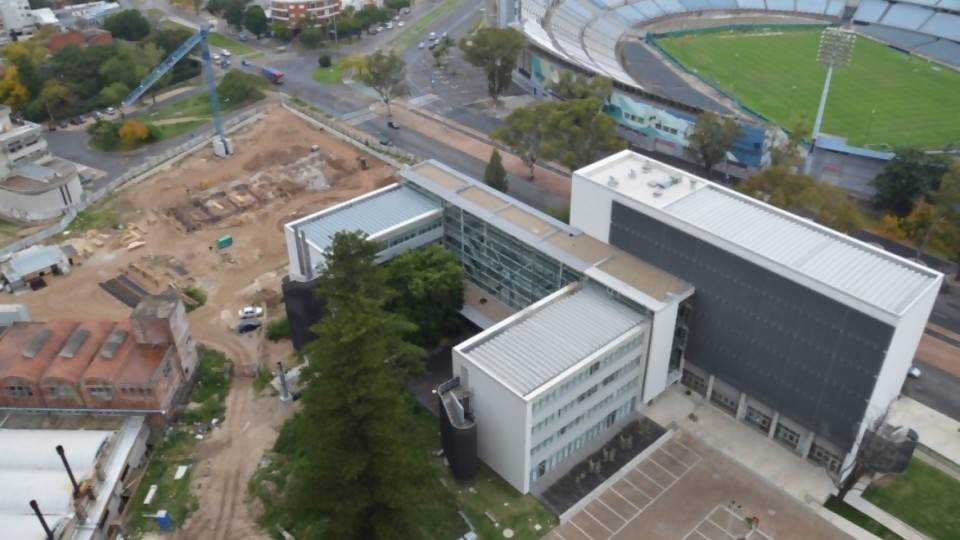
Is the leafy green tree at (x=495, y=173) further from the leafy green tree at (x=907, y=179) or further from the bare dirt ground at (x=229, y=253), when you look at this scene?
the leafy green tree at (x=907, y=179)

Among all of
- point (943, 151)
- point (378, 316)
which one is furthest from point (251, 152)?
point (943, 151)

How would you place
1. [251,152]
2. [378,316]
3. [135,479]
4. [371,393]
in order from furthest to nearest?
[251,152], [135,479], [378,316], [371,393]

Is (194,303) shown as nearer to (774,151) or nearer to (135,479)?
(135,479)

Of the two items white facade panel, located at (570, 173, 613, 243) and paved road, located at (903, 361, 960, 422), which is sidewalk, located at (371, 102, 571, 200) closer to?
white facade panel, located at (570, 173, 613, 243)

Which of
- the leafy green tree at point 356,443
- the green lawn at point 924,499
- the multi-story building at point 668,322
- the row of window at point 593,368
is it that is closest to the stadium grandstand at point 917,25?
the multi-story building at point 668,322

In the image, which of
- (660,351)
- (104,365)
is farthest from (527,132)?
(104,365)
